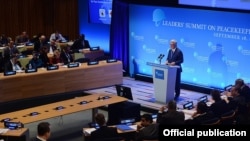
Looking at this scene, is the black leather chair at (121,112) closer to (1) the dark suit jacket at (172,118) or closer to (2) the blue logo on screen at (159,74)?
(2) the blue logo on screen at (159,74)

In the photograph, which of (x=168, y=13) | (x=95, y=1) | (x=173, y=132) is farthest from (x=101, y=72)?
(x=173, y=132)

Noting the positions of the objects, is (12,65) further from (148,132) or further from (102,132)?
(148,132)

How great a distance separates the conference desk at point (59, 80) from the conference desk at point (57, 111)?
2.23 m

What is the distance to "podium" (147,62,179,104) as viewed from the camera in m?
12.4

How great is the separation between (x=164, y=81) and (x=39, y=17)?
1009 cm

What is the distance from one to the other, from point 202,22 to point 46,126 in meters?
7.25

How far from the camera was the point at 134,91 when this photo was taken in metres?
14.5

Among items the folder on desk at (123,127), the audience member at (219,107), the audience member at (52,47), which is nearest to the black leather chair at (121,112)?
the folder on desk at (123,127)

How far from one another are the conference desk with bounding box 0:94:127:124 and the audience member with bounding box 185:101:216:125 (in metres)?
2.38

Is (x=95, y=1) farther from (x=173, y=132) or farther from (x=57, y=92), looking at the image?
(x=173, y=132)

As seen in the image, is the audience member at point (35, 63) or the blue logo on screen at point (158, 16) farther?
the blue logo on screen at point (158, 16)

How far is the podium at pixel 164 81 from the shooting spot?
12.4m

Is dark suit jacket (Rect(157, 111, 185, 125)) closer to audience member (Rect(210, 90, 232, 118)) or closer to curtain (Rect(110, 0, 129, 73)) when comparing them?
audience member (Rect(210, 90, 232, 118))

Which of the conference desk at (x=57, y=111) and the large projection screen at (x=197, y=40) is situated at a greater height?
the large projection screen at (x=197, y=40)
